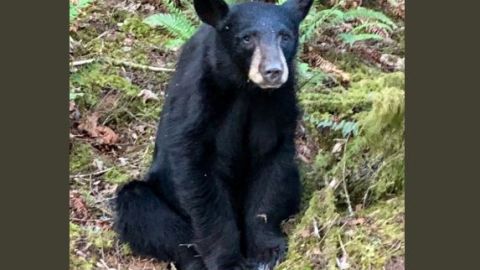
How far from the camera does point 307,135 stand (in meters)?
8.35

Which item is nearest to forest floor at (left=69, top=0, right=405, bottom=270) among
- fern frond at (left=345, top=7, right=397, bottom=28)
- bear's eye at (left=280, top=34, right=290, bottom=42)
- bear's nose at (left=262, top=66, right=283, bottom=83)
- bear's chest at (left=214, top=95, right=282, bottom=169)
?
fern frond at (left=345, top=7, right=397, bottom=28)

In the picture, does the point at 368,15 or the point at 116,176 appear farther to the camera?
the point at 368,15

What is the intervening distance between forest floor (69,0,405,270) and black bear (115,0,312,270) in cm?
23

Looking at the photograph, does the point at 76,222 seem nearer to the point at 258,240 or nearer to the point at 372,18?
the point at 258,240

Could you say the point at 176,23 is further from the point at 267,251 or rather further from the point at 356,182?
the point at 267,251

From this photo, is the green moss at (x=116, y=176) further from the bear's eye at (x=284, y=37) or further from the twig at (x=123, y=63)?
the bear's eye at (x=284, y=37)

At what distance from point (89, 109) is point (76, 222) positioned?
1.19 metres

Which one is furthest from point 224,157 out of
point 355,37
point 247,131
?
point 355,37

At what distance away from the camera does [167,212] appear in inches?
305

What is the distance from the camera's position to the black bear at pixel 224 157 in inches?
281

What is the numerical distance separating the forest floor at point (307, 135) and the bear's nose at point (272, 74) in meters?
1.24

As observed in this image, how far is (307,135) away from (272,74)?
1.70 meters

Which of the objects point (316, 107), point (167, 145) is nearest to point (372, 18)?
point (316, 107)

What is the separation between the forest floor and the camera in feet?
24.2
